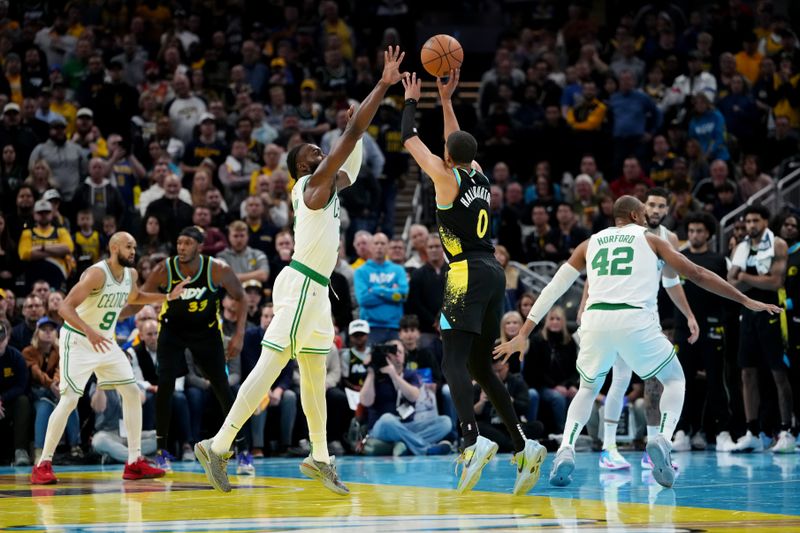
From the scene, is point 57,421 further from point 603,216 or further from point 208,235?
point 603,216

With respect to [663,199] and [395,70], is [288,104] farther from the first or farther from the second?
[395,70]

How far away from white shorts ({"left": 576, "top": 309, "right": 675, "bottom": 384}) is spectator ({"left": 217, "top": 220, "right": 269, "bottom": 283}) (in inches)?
278

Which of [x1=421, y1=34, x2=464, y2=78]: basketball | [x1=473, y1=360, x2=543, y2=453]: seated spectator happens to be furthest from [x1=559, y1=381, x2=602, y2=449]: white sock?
[x1=473, y1=360, x2=543, y2=453]: seated spectator

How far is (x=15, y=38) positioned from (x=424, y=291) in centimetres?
985

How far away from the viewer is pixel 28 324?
1464 centimetres

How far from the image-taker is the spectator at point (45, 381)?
13797mm

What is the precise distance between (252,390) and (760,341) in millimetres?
7413

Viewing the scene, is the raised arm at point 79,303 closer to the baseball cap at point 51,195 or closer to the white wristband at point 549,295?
the white wristband at point 549,295

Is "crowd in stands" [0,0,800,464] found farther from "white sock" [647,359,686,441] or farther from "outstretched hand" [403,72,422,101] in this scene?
"outstretched hand" [403,72,422,101]

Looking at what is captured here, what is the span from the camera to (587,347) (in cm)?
940

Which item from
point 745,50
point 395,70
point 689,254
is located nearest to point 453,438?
point 689,254

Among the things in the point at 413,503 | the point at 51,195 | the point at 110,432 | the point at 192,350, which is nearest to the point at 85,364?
the point at 192,350

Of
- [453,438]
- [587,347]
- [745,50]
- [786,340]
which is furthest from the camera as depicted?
[745,50]

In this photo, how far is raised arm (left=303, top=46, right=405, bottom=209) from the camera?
8.29 meters
